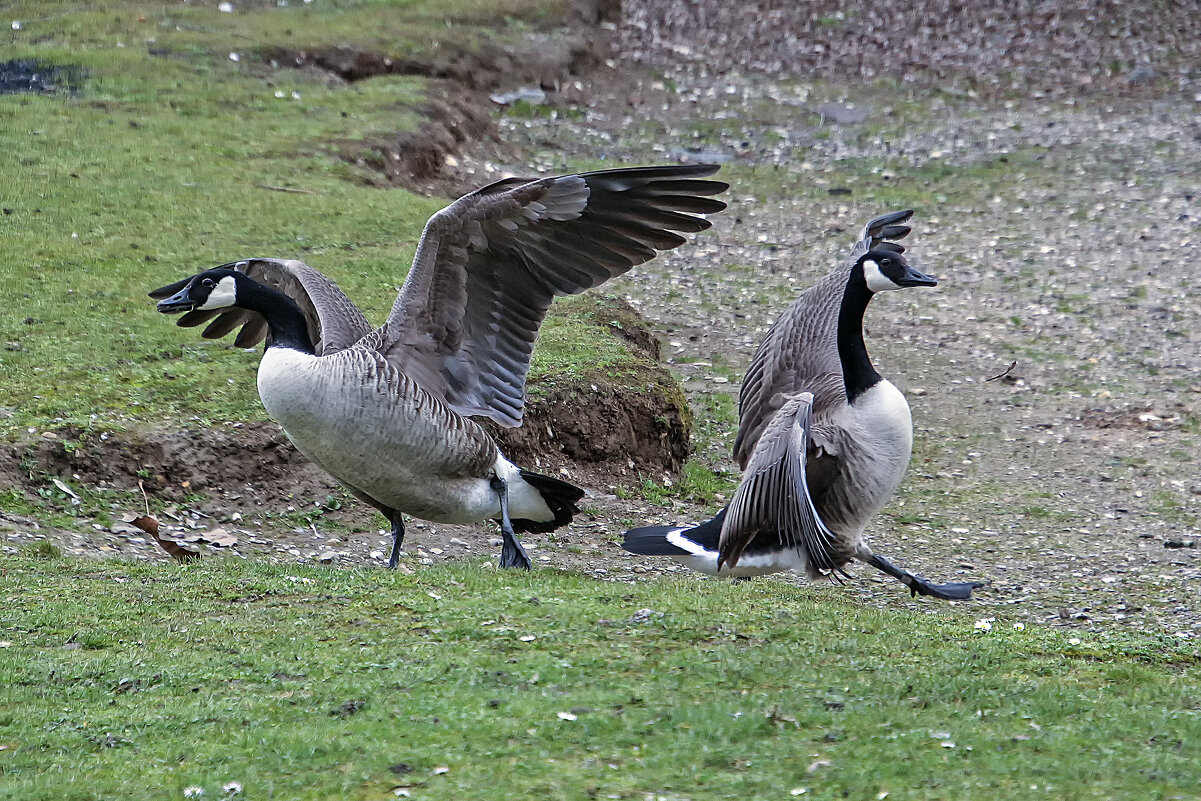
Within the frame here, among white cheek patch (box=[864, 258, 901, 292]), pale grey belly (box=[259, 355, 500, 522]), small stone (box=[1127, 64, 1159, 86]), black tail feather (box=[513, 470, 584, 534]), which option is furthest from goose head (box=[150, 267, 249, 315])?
small stone (box=[1127, 64, 1159, 86])

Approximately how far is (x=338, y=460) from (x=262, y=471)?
1.54m

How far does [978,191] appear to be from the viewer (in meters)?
16.0

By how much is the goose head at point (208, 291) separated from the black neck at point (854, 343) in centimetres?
315

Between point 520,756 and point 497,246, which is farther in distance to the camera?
point 497,246

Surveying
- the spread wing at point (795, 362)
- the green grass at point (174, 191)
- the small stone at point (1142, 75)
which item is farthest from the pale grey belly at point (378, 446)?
the small stone at point (1142, 75)

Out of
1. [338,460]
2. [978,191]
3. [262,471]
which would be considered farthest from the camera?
[978,191]

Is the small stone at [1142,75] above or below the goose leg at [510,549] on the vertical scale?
above

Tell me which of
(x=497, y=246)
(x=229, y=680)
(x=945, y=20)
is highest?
(x=945, y=20)

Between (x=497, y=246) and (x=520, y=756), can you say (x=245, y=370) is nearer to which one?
(x=497, y=246)

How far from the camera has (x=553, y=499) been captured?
7.31m

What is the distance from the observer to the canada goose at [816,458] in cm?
602

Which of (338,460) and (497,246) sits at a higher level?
(497,246)

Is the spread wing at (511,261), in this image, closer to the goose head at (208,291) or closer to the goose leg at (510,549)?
the goose leg at (510,549)

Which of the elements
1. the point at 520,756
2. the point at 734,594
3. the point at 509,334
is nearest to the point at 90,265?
the point at 509,334
